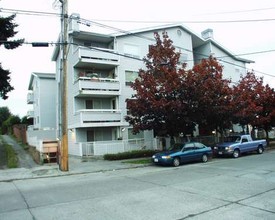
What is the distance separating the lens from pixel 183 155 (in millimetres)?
17016

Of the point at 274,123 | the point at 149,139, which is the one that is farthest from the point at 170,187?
the point at 274,123

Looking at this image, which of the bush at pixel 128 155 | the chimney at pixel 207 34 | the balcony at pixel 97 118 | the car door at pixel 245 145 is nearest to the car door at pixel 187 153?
the bush at pixel 128 155

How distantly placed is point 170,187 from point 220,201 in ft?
7.86

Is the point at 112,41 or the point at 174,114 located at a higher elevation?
the point at 112,41

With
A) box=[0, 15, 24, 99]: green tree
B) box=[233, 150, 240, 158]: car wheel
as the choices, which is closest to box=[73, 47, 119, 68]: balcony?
box=[0, 15, 24, 99]: green tree

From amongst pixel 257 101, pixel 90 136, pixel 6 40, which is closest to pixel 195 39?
pixel 257 101

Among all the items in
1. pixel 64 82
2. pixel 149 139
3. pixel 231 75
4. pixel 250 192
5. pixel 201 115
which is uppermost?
pixel 231 75

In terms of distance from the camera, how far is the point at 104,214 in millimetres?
6723

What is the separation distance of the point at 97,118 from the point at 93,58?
5.52 metres

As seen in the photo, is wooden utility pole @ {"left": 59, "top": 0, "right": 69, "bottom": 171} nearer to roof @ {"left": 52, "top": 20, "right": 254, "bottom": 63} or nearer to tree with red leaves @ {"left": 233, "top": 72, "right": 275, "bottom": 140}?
roof @ {"left": 52, "top": 20, "right": 254, "bottom": 63}

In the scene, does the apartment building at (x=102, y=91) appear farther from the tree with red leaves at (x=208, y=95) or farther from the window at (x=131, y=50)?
the tree with red leaves at (x=208, y=95)

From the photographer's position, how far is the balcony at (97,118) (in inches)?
912

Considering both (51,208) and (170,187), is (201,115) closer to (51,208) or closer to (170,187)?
(170,187)

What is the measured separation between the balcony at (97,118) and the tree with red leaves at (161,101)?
13.9 ft
